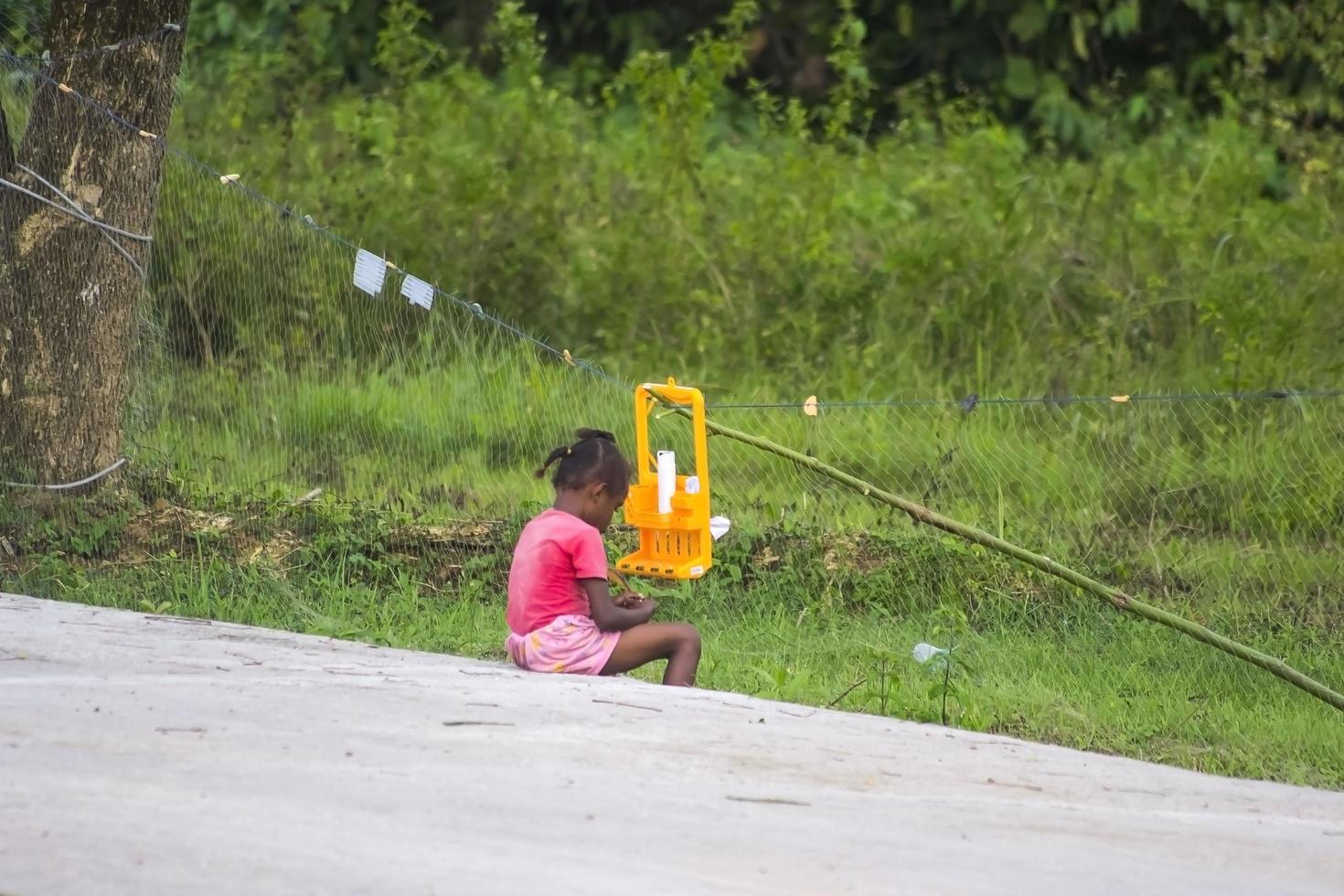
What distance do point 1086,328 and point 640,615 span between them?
4941 millimetres

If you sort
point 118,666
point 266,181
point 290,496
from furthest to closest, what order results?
point 266,181, point 290,496, point 118,666

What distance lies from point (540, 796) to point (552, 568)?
4.86 feet

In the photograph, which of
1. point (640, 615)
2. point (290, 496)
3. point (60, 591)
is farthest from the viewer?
point (290, 496)

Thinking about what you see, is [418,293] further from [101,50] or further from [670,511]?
[101,50]

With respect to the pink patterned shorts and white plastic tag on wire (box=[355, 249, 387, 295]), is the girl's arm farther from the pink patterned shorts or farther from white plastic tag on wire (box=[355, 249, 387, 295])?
white plastic tag on wire (box=[355, 249, 387, 295])

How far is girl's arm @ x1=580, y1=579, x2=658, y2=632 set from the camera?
5.25 meters

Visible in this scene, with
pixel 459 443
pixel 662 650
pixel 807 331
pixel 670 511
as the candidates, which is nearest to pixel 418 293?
pixel 459 443

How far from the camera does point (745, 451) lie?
27.1 feet

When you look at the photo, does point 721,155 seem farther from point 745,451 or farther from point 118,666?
point 118,666

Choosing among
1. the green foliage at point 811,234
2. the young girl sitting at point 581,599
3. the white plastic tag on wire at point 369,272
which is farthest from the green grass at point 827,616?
the green foliage at point 811,234

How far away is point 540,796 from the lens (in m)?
3.85

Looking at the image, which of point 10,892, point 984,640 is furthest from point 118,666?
point 984,640

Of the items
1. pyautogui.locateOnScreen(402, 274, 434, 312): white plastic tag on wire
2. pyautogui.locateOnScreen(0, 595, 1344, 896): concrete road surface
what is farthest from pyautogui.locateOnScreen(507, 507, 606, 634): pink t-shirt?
pyautogui.locateOnScreen(402, 274, 434, 312): white plastic tag on wire

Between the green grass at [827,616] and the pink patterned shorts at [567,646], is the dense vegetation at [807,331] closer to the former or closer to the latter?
the green grass at [827,616]
